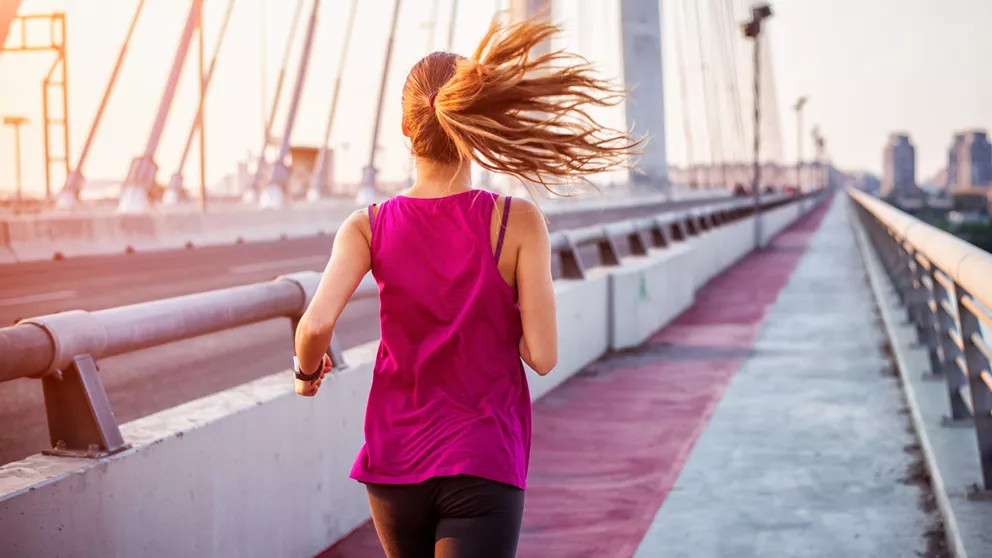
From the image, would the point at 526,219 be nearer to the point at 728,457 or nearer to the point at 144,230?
the point at 728,457

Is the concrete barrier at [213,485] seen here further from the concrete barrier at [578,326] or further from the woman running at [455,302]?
the concrete barrier at [578,326]

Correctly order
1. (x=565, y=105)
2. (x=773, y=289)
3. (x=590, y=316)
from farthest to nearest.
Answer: (x=773, y=289) < (x=590, y=316) < (x=565, y=105)

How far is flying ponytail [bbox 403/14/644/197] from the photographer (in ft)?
7.98

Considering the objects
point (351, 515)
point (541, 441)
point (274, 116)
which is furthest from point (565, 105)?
point (274, 116)

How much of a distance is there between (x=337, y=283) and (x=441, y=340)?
0.25 m

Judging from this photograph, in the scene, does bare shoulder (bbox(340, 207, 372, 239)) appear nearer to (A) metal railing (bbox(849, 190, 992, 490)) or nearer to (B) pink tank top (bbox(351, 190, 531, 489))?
(B) pink tank top (bbox(351, 190, 531, 489))

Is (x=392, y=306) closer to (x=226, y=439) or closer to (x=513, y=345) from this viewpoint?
(x=513, y=345)

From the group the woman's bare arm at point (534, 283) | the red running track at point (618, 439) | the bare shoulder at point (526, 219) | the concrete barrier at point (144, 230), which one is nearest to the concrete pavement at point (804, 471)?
the red running track at point (618, 439)

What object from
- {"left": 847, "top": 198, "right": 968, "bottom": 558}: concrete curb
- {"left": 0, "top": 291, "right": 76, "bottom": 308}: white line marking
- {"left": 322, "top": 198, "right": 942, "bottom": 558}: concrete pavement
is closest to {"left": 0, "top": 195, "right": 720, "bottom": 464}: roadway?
{"left": 0, "top": 291, "right": 76, "bottom": 308}: white line marking

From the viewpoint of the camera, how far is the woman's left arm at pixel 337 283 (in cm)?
245

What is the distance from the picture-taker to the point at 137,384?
9094 millimetres

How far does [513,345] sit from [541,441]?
14.9ft

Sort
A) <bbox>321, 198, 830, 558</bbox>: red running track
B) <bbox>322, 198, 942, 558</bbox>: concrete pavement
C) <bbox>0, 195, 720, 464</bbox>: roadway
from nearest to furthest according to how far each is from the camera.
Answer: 1. <bbox>322, 198, 942, 558</bbox>: concrete pavement
2. <bbox>321, 198, 830, 558</bbox>: red running track
3. <bbox>0, 195, 720, 464</bbox>: roadway

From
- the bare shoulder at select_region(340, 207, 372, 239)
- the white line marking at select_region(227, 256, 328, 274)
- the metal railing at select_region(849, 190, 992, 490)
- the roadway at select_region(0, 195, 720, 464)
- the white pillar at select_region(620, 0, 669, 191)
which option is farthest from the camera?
the white pillar at select_region(620, 0, 669, 191)
